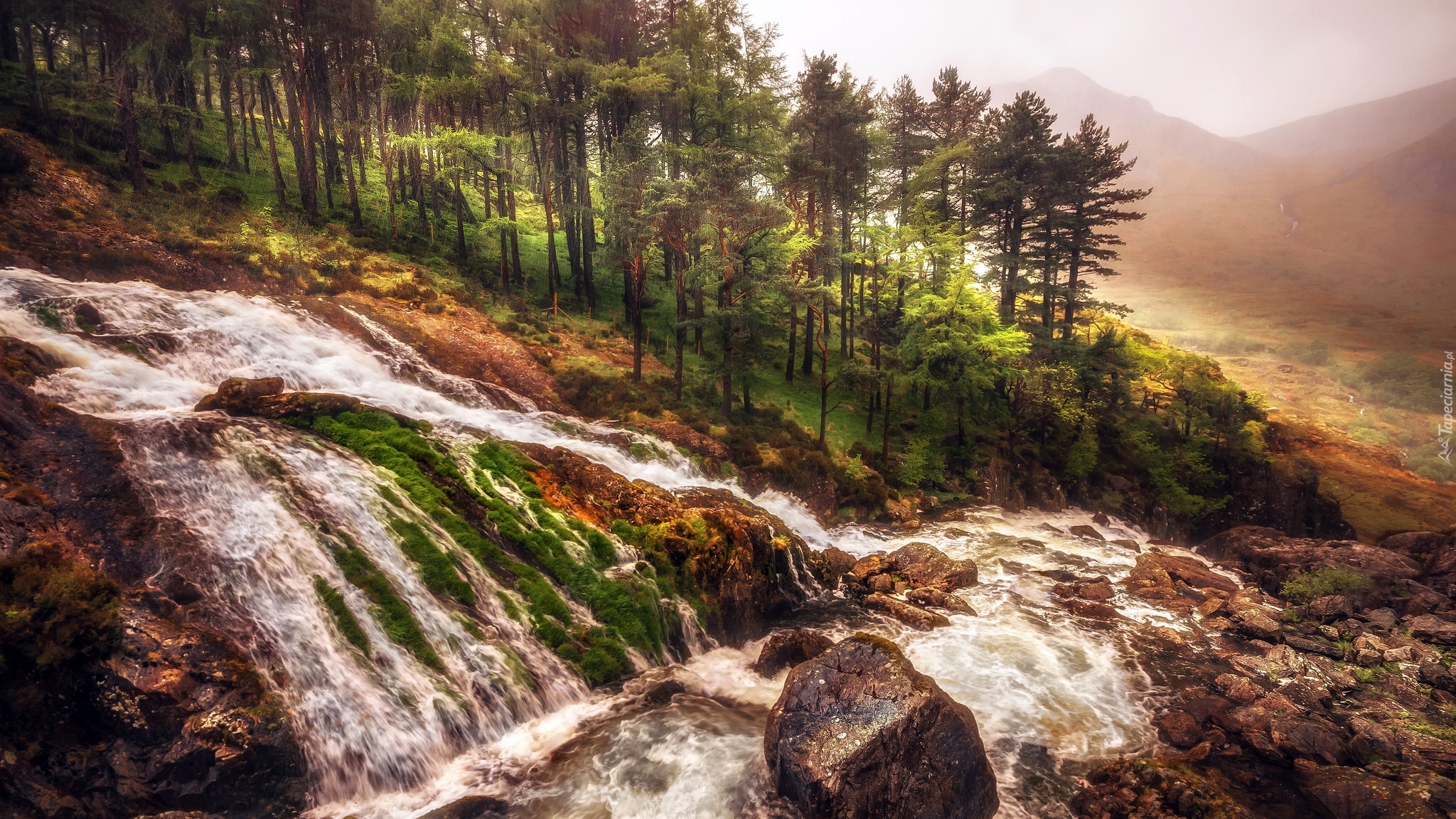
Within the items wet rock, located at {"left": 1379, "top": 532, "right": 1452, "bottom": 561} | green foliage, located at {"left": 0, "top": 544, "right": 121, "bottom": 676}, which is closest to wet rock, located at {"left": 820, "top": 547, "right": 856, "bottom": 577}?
green foliage, located at {"left": 0, "top": 544, "right": 121, "bottom": 676}

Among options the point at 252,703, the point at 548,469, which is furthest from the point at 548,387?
the point at 252,703

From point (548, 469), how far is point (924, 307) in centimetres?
2005

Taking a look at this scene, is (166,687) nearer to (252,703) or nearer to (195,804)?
(252,703)

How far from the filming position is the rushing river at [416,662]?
8.80 m

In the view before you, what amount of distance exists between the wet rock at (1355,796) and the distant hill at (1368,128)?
62947 millimetres

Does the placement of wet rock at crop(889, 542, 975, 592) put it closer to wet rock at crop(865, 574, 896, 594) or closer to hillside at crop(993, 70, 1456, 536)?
wet rock at crop(865, 574, 896, 594)

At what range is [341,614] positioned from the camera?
9.70m

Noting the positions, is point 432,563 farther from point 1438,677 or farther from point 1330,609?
point 1330,609

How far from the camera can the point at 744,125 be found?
29.3m

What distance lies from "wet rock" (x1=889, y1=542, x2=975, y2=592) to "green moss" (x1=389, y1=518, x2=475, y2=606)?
43.9ft

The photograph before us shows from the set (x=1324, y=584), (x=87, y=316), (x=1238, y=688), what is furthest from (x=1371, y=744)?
(x=87, y=316)

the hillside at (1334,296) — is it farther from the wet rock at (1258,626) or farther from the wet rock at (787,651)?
the wet rock at (787,651)

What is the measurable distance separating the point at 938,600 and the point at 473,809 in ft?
44.5

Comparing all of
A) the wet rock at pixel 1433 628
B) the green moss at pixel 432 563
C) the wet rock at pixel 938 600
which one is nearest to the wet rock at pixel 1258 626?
the wet rock at pixel 1433 628
